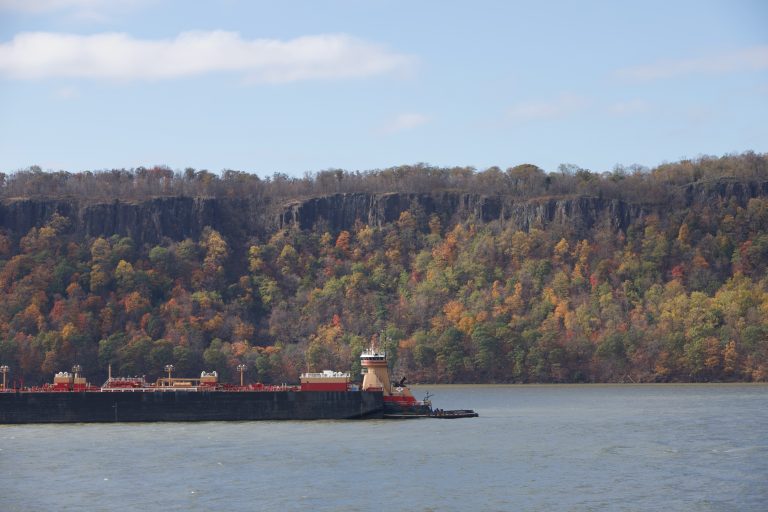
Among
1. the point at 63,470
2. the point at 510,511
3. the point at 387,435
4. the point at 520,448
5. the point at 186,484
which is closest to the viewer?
the point at 510,511

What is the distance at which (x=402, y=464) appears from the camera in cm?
8550

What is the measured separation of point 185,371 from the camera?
187125 mm

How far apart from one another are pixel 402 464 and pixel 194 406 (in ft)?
111

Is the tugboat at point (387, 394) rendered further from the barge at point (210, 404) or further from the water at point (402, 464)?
the water at point (402, 464)

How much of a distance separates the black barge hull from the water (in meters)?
1.67

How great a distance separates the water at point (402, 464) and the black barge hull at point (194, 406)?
1668mm

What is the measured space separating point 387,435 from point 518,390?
8356 centimetres

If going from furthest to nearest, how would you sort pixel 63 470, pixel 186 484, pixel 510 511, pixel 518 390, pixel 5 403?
pixel 518 390
pixel 5 403
pixel 63 470
pixel 186 484
pixel 510 511

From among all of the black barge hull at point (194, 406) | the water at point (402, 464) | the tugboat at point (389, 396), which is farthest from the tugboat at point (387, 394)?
the water at point (402, 464)

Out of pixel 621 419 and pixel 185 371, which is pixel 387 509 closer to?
pixel 621 419

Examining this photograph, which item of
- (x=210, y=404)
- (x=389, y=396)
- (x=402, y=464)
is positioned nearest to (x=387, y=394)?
(x=389, y=396)

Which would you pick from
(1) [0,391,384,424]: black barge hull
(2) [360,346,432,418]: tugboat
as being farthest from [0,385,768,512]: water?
(2) [360,346,432,418]: tugboat

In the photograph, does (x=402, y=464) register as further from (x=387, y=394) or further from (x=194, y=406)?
(x=194, y=406)

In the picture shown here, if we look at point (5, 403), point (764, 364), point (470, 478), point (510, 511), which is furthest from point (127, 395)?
point (764, 364)
